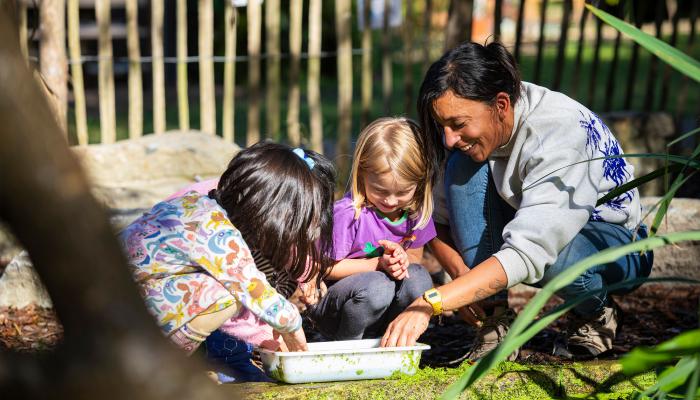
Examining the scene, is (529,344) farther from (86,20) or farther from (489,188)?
(86,20)

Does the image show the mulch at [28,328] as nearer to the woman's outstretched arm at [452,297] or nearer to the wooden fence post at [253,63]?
Result: the woman's outstretched arm at [452,297]

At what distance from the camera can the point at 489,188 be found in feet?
10.1

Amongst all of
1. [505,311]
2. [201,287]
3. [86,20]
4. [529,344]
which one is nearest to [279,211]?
[201,287]

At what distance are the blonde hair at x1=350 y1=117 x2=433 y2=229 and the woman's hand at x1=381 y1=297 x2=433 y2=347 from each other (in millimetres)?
555

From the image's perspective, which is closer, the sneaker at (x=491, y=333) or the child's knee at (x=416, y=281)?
the child's knee at (x=416, y=281)

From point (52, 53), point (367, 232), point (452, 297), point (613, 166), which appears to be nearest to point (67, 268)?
point (452, 297)

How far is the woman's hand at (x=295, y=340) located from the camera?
98.4 inches

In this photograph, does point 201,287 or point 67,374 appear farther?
point 201,287


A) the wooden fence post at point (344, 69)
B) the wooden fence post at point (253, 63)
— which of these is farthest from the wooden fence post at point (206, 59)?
the wooden fence post at point (344, 69)

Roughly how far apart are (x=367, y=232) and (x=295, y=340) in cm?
70

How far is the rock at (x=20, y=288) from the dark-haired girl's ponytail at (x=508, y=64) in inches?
79.4

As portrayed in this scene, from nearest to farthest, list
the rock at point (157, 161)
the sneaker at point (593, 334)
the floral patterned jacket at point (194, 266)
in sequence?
the floral patterned jacket at point (194, 266), the sneaker at point (593, 334), the rock at point (157, 161)

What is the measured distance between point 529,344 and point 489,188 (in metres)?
0.67

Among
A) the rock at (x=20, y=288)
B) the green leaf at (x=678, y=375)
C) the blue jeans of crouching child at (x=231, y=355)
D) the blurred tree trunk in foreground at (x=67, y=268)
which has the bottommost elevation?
the rock at (x=20, y=288)
